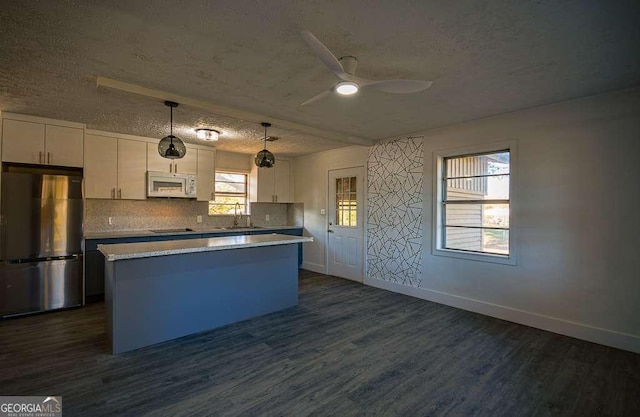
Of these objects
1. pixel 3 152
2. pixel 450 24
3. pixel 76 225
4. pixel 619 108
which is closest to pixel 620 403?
pixel 619 108

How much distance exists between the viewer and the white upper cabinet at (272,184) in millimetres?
6375

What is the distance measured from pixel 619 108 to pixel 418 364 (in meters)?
3.09

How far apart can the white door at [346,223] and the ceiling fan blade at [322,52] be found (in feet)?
11.6

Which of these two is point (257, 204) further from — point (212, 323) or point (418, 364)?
point (418, 364)

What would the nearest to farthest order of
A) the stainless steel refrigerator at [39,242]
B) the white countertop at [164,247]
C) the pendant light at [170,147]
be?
the white countertop at [164,247], the pendant light at [170,147], the stainless steel refrigerator at [39,242]

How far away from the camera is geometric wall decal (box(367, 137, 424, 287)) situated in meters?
4.65

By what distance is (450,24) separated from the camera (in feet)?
6.40

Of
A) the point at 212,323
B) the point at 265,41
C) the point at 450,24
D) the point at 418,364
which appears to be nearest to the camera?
the point at 450,24

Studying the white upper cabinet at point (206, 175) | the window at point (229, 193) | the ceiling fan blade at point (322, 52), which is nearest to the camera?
the ceiling fan blade at point (322, 52)

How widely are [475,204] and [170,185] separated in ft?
15.4

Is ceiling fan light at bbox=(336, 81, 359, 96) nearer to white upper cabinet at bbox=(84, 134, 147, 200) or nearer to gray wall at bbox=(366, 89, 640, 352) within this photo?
gray wall at bbox=(366, 89, 640, 352)

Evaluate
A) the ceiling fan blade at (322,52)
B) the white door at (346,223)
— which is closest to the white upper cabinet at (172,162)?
the white door at (346,223)

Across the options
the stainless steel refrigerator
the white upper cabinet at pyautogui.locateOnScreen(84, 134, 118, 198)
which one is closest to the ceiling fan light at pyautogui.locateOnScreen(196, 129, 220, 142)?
the white upper cabinet at pyautogui.locateOnScreen(84, 134, 118, 198)

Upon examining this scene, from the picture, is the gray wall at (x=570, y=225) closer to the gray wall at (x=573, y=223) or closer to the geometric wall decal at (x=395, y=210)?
the gray wall at (x=573, y=223)
